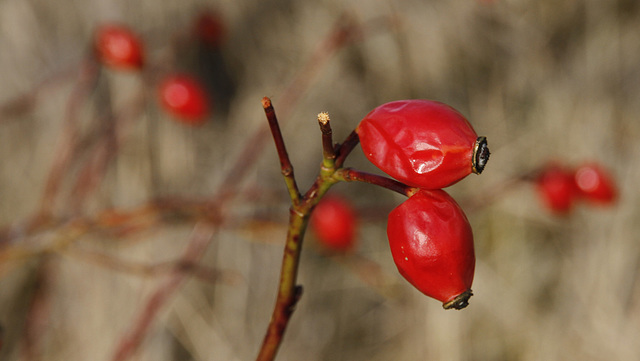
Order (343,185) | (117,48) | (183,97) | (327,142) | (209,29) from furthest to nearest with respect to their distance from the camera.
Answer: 1. (343,185)
2. (209,29)
3. (183,97)
4. (117,48)
5. (327,142)

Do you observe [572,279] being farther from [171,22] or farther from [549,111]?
[171,22]

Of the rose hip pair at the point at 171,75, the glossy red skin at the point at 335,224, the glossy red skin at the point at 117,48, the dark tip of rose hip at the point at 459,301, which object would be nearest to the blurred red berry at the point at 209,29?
the rose hip pair at the point at 171,75

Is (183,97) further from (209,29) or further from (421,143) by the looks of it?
(421,143)

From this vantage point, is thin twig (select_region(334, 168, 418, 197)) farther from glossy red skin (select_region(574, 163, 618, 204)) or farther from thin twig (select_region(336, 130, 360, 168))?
glossy red skin (select_region(574, 163, 618, 204))

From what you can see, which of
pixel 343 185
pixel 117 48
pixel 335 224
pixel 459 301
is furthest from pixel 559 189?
pixel 117 48

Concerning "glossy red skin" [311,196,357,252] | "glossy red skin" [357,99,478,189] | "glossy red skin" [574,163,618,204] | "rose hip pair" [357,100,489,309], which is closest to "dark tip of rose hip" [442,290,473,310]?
"rose hip pair" [357,100,489,309]

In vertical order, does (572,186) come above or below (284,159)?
below
